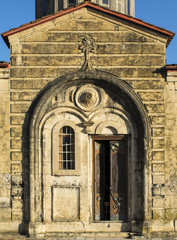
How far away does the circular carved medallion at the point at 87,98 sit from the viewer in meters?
10.9

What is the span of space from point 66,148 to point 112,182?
66.3 inches

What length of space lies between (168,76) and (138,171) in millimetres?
2894

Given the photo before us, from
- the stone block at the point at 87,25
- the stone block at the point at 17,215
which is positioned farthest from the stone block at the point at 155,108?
the stone block at the point at 17,215

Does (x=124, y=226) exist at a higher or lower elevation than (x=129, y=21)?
lower

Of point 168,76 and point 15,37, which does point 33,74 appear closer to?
point 15,37

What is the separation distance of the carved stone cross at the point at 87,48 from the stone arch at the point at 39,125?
0.73ft

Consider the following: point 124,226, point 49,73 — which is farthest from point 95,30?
point 124,226

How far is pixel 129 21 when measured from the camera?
10953mm

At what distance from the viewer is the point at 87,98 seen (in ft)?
35.7

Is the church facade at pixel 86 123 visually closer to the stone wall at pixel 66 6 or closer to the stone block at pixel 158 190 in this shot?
the stone block at pixel 158 190

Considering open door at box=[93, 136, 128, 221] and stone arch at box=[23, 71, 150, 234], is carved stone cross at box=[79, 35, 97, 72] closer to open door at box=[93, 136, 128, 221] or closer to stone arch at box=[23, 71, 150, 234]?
stone arch at box=[23, 71, 150, 234]

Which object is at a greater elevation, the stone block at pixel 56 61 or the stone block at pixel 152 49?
the stone block at pixel 152 49

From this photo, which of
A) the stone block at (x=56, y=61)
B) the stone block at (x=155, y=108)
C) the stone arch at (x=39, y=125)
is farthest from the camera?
the stone block at (x=56, y=61)

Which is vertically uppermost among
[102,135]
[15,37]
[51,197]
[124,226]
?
[15,37]
